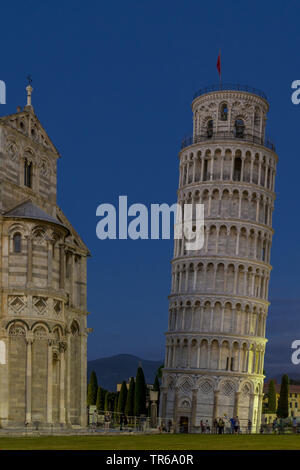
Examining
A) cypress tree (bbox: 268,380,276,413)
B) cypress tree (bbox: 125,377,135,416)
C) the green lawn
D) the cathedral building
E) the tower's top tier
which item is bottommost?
cypress tree (bbox: 268,380,276,413)

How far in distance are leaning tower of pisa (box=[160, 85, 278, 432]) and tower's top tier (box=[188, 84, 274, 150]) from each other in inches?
4.8

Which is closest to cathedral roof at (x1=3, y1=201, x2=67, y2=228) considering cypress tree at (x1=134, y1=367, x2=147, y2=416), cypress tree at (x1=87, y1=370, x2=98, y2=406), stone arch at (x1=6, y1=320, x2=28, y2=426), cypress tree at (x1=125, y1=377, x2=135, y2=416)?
stone arch at (x1=6, y1=320, x2=28, y2=426)

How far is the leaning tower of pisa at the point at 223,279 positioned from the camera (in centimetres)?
8119

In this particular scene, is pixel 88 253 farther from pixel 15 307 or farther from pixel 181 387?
pixel 181 387

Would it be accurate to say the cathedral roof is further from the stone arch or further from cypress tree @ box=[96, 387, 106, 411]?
cypress tree @ box=[96, 387, 106, 411]

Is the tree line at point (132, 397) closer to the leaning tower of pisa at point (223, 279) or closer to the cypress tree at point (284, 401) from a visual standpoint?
the leaning tower of pisa at point (223, 279)

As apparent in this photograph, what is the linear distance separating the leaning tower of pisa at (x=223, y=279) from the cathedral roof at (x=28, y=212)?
1551 inches

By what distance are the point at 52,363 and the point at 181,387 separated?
39.8 meters

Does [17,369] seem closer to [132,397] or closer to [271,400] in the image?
[132,397]

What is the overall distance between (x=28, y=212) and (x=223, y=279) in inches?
1618

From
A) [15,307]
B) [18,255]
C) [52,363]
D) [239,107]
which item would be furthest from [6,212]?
[239,107]

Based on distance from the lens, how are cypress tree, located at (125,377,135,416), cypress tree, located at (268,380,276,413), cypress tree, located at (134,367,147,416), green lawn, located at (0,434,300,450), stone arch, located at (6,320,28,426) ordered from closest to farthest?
1. green lawn, located at (0,434,300,450)
2. stone arch, located at (6,320,28,426)
3. cypress tree, located at (134,367,147,416)
4. cypress tree, located at (125,377,135,416)
5. cypress tree, located at (268,380,276,413)

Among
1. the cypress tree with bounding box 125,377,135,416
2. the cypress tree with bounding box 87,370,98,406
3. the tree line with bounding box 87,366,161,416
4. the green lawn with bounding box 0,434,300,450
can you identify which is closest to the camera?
the green lawn with bounding box 0,434,300,450

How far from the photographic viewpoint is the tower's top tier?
285 ft
